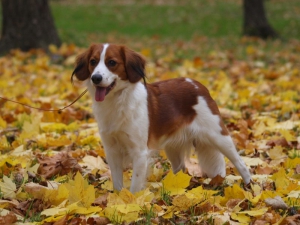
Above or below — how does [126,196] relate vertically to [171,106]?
below

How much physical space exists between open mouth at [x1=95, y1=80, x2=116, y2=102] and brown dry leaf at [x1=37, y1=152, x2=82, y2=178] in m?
0.83

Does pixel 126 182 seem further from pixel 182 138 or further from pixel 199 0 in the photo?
pixel 199 0

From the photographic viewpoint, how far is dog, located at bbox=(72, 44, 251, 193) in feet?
13.3

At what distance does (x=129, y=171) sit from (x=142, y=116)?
3.04 ft

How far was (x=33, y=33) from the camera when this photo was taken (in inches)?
464

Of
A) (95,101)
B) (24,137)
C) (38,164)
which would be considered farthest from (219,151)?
(24,137)

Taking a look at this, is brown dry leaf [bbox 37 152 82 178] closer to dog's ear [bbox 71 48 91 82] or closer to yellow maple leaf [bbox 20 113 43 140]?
dog's ear [bbox 71 48 91 82]

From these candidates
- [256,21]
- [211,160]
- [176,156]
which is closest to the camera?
[211,160]

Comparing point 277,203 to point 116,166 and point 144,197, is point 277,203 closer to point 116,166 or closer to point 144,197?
point 144,197

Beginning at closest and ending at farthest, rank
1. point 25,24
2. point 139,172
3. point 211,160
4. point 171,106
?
point 139,172 < point 171,106 < point 211,160 < point 25,24

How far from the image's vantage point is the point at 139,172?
13.5ft

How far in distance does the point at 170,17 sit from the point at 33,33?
48.0 feet

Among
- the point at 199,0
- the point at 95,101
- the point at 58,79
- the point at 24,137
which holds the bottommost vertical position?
the point at 199,0

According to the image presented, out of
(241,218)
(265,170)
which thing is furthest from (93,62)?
(265,170)
